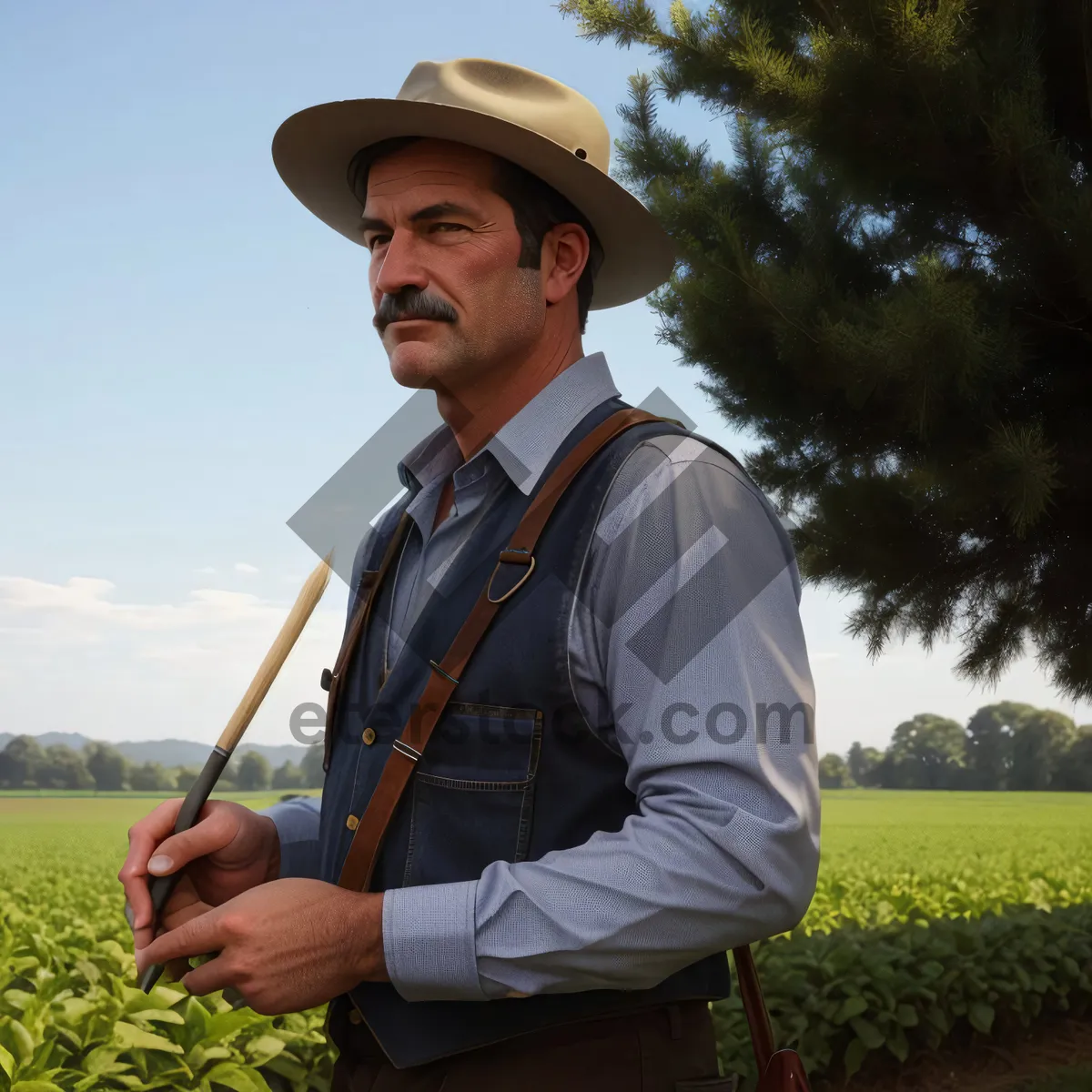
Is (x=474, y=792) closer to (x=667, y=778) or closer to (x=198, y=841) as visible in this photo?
(x=667, y=778)

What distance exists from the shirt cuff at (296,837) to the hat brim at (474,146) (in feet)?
3.58

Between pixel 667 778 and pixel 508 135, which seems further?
pixel 508 135

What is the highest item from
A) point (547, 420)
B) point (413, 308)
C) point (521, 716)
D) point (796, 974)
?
point (413, 308)

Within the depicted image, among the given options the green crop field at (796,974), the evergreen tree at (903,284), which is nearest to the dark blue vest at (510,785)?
the green crop field at (796,974)

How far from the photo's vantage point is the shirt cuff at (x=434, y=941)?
1.28 m

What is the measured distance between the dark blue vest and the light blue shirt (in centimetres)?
3

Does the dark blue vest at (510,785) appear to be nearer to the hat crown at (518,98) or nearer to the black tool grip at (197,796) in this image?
the black tool grip at (197,796)

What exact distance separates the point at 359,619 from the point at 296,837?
0.38 meters

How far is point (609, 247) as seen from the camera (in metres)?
2.00

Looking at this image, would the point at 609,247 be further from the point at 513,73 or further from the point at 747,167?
the point at 747,167

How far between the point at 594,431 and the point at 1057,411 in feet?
12.9

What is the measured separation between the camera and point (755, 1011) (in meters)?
1.79

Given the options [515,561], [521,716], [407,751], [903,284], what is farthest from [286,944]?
[903,284]

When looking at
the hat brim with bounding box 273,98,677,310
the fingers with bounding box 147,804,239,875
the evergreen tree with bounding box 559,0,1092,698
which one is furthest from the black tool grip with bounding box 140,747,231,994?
the evergreen tree with bounding box 559,0,1092,698
